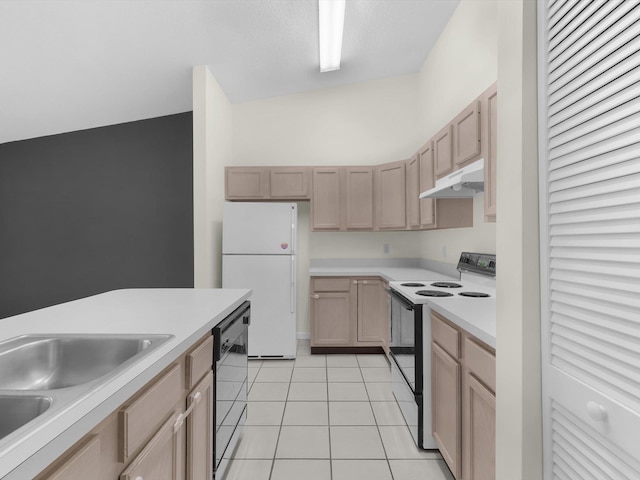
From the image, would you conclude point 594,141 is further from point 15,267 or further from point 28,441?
point 15,267

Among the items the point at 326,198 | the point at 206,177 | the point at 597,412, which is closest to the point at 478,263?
the point at 326,198

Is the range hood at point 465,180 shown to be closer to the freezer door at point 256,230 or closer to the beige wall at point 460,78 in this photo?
the beige wall at point 460,78

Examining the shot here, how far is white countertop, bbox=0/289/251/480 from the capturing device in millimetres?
581

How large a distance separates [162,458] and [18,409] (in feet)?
Result: 1.53

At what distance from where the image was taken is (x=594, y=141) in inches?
31.3

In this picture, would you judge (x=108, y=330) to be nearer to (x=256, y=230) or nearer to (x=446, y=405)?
(x=446, y=405)

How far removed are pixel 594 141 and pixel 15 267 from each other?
5550mm

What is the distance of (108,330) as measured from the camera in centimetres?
126

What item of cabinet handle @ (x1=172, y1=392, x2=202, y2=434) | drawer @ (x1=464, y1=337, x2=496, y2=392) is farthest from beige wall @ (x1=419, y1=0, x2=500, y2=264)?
cabinet handle @ (x1=172, y1=392, x2=202, y2=434)

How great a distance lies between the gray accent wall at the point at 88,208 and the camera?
4.27 meters

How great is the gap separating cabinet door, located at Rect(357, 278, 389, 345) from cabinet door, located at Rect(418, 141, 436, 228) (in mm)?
907

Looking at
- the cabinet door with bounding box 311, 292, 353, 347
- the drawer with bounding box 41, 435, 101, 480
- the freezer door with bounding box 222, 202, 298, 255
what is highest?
the freezer door with bounding box 222, 202, 298, 255

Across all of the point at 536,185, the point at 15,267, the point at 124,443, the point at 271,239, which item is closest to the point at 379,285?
the point at 271,239

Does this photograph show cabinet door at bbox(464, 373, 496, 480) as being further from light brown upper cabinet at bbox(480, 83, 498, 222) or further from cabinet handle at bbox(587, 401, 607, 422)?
light brown upper cabinet at bbox(480, 83, 498, 222)
